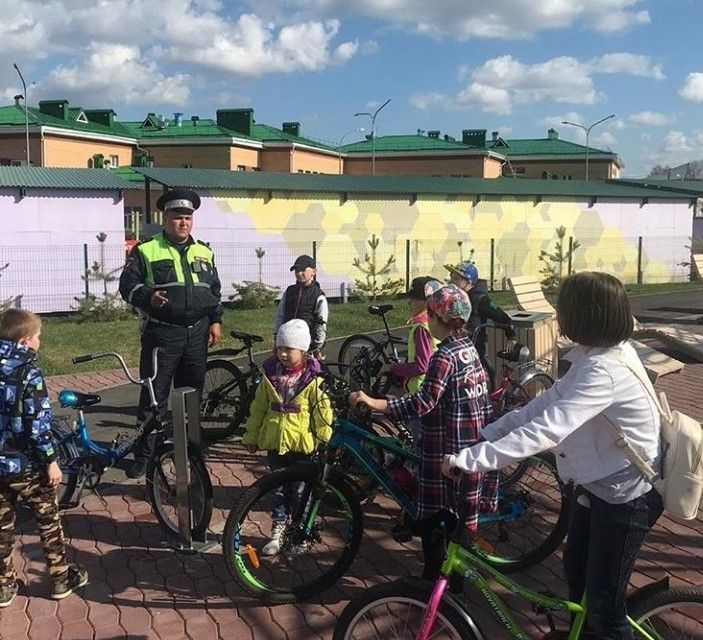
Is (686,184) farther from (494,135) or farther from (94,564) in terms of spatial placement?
(94,564)

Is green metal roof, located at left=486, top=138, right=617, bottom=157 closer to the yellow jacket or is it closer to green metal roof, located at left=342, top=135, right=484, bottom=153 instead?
green metal roof, located at left=342, top=135, right=484, bottom=153

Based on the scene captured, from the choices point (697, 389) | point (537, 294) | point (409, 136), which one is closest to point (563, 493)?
point (697, 389)

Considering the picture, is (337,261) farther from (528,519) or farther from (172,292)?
(528,519)

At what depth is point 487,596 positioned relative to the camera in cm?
277

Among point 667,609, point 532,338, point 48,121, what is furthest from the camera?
point 48,121

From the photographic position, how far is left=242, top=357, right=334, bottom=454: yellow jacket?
4.01 metres

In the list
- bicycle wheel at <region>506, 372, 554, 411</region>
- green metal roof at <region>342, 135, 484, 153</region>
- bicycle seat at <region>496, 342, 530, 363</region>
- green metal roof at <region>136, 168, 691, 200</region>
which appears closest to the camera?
bicycle wheel at <region>506, 372, 554, 411</region>

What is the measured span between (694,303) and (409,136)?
38.4 meters

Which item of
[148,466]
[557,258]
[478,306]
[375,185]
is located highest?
[375,185]

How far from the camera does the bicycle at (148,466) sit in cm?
424

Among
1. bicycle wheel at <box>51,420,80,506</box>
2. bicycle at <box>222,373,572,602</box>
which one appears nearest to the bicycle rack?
bicycle at <box>222,373,572,602</box>

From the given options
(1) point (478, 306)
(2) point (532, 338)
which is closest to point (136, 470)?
(1) point (478, 306)

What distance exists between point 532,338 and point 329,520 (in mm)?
4355

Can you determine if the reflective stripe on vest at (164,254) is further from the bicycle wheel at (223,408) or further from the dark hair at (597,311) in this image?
the dark hair at (597,311)
